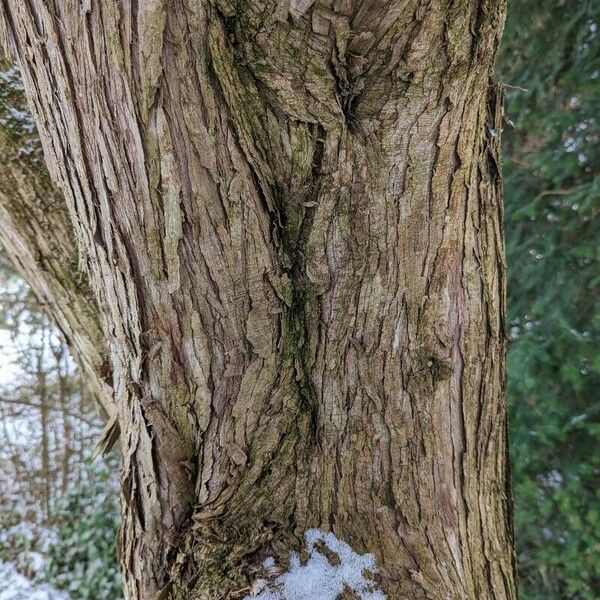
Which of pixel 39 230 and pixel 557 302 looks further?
pixel 557 302

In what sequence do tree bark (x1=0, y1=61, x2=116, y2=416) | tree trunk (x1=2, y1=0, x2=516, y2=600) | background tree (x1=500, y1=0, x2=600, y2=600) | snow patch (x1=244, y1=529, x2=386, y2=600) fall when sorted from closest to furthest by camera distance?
tree trunk (x1=2, y1=0, x2=516, y2=600), snow patch (x1=244, y1=529, x2=386, y2=600), tree bark (x1=0, y1=61, x2=116, y2=416), background tree (x1=500, y1=0, x2=600, y2=600)

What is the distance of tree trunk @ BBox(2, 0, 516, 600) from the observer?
0.93 meters

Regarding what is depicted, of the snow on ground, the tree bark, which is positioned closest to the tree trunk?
the tree bark

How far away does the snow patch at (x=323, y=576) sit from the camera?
3.93ft

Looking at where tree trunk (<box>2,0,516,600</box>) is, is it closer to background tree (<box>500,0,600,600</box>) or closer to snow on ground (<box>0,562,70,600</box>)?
background tree (<box>500,0,600,600</box>)

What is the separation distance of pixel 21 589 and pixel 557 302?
5.05m

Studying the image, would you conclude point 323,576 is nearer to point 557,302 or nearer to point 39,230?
point 39,230

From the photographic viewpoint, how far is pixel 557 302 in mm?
3266

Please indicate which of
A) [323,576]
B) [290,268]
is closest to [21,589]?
[323,576]

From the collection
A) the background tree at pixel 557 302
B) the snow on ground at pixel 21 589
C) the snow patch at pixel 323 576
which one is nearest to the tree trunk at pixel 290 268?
the snow patch at pixel 323 576

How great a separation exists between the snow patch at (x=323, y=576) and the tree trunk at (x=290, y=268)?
0.09ft

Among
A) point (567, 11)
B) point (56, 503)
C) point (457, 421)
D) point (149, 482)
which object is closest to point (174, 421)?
point (149, 482)

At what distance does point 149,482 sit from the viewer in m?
1.26

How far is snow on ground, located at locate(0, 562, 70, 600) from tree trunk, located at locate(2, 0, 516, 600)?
4.01 meters
